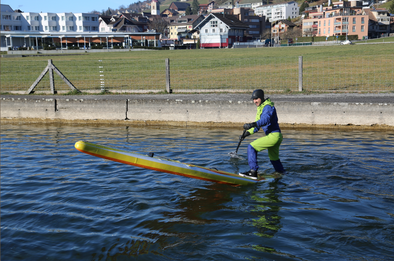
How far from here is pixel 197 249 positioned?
15.9 ft

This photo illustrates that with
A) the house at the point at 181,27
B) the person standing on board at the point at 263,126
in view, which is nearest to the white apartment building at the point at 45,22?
the house at the point at 181,27

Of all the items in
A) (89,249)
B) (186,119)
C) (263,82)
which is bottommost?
(89,249)

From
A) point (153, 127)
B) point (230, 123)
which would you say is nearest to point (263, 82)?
point (230, 123)

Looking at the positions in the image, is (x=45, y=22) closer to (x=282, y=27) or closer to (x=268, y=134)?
(x=282, y=27)

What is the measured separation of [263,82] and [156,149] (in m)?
8.34

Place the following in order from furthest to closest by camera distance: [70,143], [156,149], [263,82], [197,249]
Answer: [263,82] → [70,143] → [156,149] → [197,249]

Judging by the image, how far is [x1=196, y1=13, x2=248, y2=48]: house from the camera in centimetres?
9931

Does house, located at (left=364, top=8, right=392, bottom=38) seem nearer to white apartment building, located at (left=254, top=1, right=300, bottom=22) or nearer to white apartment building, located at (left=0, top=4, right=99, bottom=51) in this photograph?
white apartment building, located at (left=254, top=1, right=300, bottom=22)

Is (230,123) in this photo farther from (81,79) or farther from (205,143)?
(81,79)

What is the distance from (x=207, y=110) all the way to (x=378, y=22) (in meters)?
132

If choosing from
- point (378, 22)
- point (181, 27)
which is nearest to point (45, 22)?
point (181, 27)

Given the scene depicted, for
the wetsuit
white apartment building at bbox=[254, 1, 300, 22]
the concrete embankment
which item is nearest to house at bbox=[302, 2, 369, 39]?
white apartment building at bbox=[254, 1, 300, 22]

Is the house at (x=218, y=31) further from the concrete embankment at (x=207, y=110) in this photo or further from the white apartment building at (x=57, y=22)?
the concrete embankment at (x=207, y=110)

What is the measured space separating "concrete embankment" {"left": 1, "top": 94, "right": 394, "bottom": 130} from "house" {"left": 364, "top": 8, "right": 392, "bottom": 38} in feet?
398
